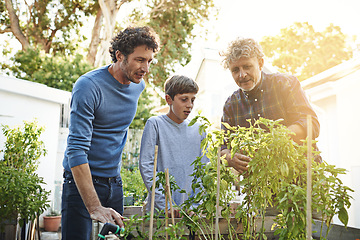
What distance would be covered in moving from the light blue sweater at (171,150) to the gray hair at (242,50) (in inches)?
25.4

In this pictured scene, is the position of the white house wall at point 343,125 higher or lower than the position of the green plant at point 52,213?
higher

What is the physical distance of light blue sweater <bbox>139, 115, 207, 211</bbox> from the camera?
2.33m

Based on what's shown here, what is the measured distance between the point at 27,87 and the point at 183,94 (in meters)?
4.96

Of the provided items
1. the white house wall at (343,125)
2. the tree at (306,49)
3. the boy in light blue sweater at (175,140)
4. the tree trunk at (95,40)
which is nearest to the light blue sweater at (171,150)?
the boy in light blue sweater at (175,140)

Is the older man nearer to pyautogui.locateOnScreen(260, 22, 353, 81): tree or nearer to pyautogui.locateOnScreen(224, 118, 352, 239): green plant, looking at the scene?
pyautogui.locateOnScreen(224, 118, 352, 239): green plant

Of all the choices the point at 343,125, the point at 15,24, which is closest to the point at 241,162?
the point at 343,125

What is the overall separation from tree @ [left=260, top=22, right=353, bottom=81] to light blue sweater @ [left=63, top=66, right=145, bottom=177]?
19137 mm

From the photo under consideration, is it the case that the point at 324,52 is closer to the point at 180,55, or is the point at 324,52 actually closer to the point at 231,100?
the point at 180,55

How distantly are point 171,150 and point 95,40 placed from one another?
11346 millimetres

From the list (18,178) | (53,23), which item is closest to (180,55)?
(53,23)

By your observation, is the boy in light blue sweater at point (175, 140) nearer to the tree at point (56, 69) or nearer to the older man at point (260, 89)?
the older man at point (260, 89)

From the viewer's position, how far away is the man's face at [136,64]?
2105mm

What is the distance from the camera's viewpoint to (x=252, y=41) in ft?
7.11

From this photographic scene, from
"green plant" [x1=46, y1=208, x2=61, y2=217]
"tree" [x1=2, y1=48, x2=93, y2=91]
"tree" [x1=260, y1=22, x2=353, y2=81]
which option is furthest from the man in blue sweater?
"tree" [x1=260, y1=22, x2=353, y2=81]
